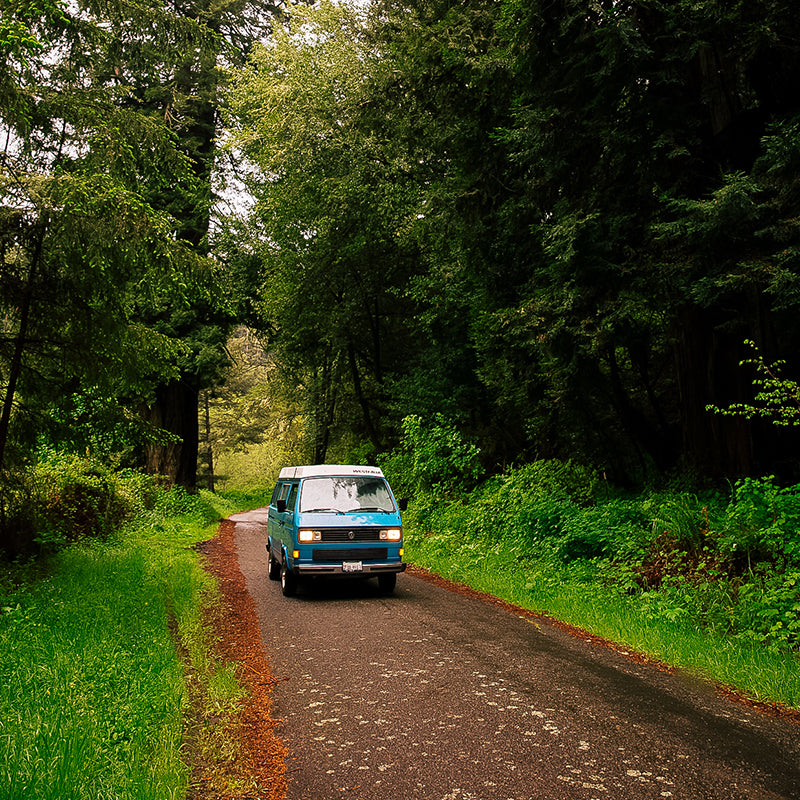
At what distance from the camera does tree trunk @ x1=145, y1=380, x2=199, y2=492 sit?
23.1 m

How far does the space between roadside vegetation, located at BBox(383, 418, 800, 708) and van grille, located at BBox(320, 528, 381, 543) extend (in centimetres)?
214

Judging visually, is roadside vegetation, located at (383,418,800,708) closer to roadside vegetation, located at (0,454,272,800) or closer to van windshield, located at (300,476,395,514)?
van windshield, located at (300,476,395,514)

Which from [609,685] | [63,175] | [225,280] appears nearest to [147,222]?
[63,175]

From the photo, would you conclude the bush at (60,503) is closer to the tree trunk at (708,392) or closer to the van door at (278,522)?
the van door at (278,522)

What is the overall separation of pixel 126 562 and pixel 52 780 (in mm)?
7970

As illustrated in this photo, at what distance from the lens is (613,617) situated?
25.3ft

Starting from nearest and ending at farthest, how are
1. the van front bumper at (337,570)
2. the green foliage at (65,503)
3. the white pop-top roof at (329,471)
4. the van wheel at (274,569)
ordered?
the van front bumper at (337,570) → the green foliage at (65,503) → the white pop-top roof at (329,471) → the van wheel at (274,569)

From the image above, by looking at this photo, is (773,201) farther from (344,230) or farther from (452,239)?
(344,230)

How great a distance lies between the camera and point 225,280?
2142 centimetres

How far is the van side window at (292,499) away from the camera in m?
10.6

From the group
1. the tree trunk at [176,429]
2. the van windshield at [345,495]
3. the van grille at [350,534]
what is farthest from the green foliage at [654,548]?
the tree trunk at [176,429]

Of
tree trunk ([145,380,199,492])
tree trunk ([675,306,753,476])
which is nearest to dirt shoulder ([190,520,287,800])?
tree trunk ([675,306,753,476])

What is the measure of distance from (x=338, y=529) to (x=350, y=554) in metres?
0.44

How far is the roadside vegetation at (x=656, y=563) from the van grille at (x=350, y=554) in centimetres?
194
